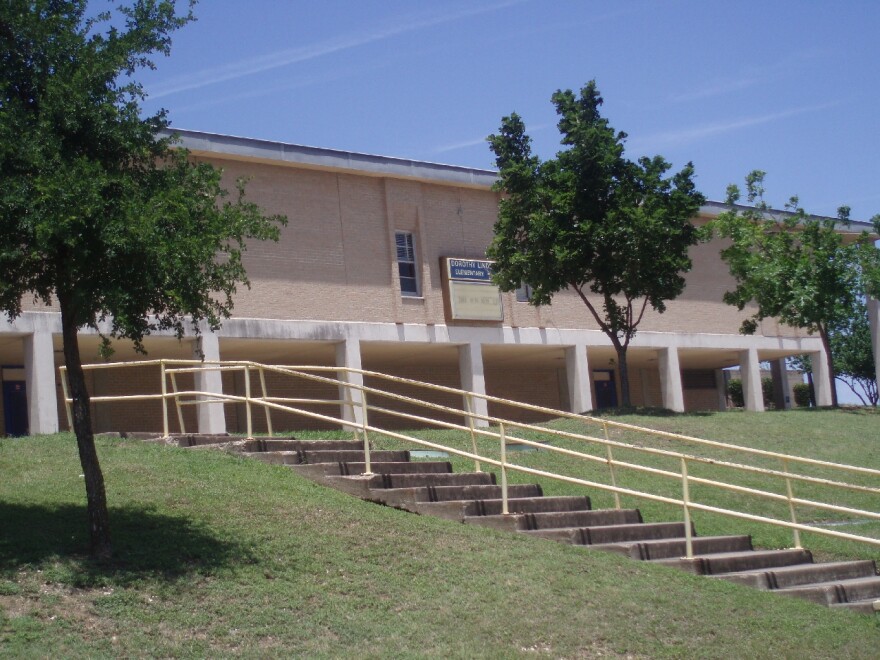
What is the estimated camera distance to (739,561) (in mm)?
11805

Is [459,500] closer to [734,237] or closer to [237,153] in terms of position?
[237,153]

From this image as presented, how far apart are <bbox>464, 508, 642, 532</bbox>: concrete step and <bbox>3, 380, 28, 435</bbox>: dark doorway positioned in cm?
1827

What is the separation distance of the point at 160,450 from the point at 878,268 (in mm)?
23461

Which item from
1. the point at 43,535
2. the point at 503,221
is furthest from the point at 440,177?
the point at 43,535

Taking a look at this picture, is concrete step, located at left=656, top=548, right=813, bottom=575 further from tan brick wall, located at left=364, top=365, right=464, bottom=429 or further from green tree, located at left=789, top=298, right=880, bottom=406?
green tree, located at left=789, top=298, right=880, bottom=406

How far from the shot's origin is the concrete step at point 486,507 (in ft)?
40.9

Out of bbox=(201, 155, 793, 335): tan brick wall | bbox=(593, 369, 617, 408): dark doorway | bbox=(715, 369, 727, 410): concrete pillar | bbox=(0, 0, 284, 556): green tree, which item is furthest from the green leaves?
bbox=(715, 369, 727, 410): concrete pillar

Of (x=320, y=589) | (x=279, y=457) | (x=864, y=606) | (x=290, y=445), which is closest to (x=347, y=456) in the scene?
(x=290, y=445)

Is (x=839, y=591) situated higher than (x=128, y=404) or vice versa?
(x=128, y=404)

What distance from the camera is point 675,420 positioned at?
23.7 metres

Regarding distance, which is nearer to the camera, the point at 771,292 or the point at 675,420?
the point at 675,420

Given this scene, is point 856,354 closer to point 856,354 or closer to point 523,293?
point 856,354

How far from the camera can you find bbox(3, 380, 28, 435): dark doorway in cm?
2717

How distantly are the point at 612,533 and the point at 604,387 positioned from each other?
27.5 meters
